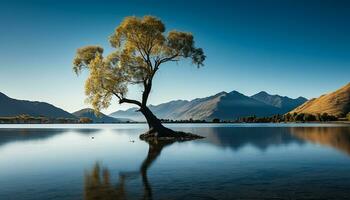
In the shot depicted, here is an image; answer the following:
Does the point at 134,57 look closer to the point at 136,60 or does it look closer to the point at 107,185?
the point at 136,60

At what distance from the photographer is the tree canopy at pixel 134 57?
6775 cm

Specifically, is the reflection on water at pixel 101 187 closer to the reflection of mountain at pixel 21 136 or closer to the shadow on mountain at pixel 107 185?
the shadow on mountain at pixel 107 185

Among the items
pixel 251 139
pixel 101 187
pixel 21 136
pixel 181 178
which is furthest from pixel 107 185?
pixel 21 136

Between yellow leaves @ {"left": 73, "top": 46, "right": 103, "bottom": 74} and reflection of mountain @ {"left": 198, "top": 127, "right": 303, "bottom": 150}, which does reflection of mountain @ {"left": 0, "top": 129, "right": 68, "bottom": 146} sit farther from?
reflection of mountain @ {"left": 198, "top": 127, "right": 303, "bottom": 150}

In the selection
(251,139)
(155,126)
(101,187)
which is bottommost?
(101,187)

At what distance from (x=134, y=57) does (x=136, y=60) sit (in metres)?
0.75

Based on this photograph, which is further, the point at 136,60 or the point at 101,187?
the point at 136,60

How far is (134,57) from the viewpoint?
70062mm

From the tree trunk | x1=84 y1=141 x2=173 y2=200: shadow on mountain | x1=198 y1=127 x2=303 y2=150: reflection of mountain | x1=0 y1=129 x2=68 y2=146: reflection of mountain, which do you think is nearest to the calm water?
x1=84 y1=141 x2=173 y2=200: shadow on mountain

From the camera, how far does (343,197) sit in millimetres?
17641

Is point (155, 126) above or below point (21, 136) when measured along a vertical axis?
above

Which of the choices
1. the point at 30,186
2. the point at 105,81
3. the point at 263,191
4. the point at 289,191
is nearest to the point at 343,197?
the point at 289,191

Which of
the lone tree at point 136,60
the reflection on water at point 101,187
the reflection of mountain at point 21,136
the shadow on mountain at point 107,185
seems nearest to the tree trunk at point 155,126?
the lone tree at point 136,60

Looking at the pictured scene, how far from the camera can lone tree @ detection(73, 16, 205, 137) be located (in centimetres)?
6781
